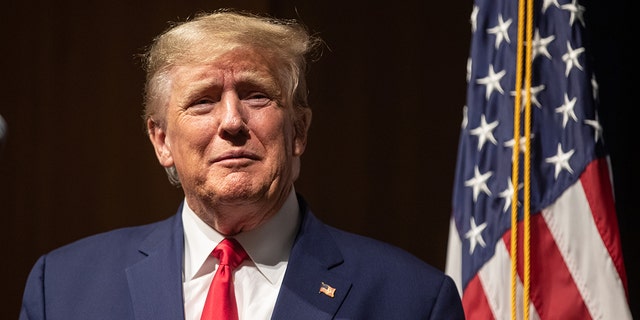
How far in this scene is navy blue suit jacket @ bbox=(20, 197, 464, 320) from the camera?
2.25 metres

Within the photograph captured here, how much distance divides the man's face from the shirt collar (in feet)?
0.19

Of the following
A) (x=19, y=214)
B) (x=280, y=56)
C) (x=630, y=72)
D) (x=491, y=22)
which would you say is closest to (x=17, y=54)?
(x=19, y=214)

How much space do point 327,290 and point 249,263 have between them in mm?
193

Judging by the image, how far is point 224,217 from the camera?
230 centimetres

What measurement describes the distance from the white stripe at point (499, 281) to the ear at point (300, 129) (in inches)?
27.3

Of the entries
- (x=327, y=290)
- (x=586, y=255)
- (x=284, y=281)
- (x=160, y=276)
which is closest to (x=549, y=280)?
(x=586, y=255)

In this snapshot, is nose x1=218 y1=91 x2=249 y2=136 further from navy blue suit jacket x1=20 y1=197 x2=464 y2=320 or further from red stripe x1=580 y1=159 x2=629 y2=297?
red stripe x1=580 y1=159 x2=629 y2=297

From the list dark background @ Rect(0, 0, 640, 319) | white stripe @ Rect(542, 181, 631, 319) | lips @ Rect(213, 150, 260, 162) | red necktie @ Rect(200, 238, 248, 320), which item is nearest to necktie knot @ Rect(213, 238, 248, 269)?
red necktie @ Rect(200, 238, 248, 320)

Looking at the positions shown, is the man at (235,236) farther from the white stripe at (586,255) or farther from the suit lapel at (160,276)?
the white stripe at (586,255)

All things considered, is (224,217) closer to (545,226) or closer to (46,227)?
(545,226)

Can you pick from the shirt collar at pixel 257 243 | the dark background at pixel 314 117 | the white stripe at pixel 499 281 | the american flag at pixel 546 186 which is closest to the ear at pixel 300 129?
the shirt collar at pixel 257 243

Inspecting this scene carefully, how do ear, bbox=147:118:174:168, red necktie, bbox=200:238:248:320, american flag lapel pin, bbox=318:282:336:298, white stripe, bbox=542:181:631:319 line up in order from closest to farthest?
red necktie, bbox=200:238:248:320 → american flag lapel pin, bbox=318:282:336:298 → ear, bbox=147:118:174:168 → white stripe, bbox=542:181:631:319

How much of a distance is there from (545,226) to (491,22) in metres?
0.61

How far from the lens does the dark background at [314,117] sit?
3400 mm
